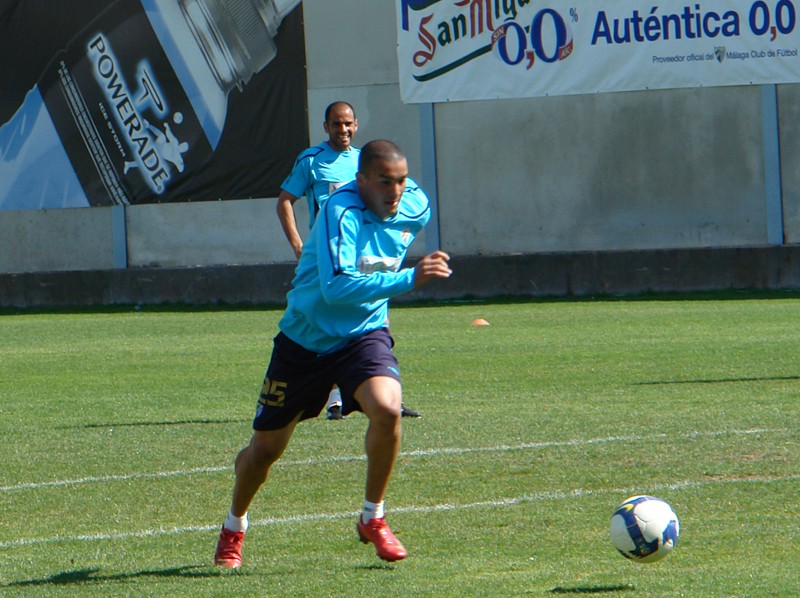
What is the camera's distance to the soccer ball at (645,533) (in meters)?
5.28

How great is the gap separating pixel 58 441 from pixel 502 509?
387 cm

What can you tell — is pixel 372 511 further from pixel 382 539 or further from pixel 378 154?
pixel 378 154

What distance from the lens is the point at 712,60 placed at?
21.5 metres

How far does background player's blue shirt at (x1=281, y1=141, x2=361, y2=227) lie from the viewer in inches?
379

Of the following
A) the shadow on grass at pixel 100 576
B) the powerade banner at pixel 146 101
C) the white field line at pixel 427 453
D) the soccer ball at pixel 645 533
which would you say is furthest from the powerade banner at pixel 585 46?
the shadow on grass at pixel 100 576

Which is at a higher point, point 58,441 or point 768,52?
point 768,52

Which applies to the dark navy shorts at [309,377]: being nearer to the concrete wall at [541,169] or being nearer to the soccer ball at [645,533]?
the soccer ball at [645,533]

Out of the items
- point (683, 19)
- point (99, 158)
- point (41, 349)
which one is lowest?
point (41, 349)

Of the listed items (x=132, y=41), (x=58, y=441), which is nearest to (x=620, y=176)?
(x=132, y=41)

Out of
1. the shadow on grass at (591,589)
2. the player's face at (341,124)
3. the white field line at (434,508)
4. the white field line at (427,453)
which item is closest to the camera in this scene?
the shadow on grass at (591,589)

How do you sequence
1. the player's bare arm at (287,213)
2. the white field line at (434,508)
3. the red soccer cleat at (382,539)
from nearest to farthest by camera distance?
the red soccer cleat at (382,539), the white field line at (434,508), the player's bare arm at (287,213)

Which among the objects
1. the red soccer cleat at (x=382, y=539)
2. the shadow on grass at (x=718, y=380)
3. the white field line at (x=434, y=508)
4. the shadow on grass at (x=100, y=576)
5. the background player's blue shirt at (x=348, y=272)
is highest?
the background player's blue shirt at (x=348, y=272)

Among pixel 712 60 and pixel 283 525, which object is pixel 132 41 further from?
pixel 283 525

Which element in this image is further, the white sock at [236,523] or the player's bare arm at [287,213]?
the player's bare arm at [287,213]
